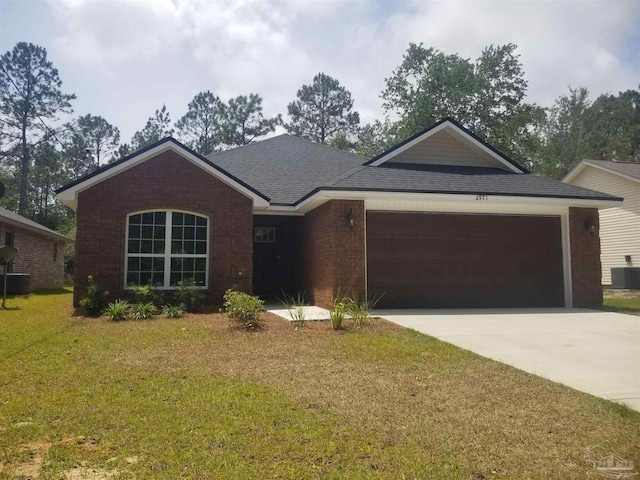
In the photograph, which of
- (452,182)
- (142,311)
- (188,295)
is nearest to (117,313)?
(142,311)

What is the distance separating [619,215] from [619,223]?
36cm

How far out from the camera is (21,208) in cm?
3472

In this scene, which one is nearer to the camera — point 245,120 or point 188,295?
point 188,295

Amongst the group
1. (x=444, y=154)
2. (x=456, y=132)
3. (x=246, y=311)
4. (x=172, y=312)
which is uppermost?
(x=456, y=132)

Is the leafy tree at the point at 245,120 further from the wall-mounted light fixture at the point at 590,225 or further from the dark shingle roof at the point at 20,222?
the wall-mounted light fixture at the point at 590,225

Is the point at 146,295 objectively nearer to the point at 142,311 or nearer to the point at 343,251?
the point at 142,311

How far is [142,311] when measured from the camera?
10133 millimetres

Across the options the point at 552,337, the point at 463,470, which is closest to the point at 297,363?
the point at 463,470

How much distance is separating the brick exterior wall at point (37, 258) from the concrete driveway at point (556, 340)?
655 inches

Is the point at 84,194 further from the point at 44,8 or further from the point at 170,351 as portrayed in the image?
the point at 170,351

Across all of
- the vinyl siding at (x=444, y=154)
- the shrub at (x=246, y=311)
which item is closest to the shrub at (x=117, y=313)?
the shrub at (x=246, y=311)

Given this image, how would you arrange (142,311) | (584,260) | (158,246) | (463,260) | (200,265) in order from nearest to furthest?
(142,311) → (158,246) → (200,265) → (463,260) → (584,260)

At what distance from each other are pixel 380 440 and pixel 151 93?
13.5 meters

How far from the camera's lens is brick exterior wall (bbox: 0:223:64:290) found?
1960 cm
